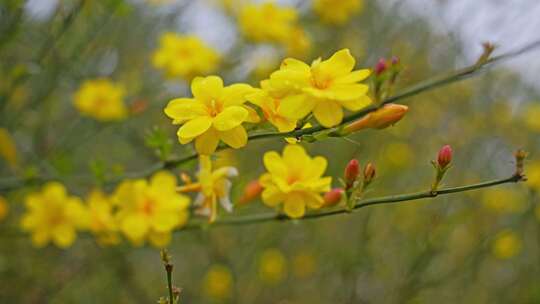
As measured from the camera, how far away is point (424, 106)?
4.32 m

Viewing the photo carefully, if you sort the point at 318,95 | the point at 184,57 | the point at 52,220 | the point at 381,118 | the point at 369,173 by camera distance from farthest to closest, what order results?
the point at 184,57, the point at 52,220, the point at 369,173, the point at 381,118, the point at 318,95

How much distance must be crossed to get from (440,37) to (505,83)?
84cm

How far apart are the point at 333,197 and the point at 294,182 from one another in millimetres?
98

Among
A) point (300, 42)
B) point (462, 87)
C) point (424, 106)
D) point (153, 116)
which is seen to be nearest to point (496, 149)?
point (462, 87)

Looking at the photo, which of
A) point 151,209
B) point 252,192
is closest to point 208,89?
point 252,192

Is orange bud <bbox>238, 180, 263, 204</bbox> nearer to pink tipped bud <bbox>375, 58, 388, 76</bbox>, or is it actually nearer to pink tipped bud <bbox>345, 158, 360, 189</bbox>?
pink tipped bud <bbox>345, 158, 360, 189</bbox>

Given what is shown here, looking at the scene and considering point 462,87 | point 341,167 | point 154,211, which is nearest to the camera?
point 154,211

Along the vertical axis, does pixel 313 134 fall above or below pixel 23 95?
below

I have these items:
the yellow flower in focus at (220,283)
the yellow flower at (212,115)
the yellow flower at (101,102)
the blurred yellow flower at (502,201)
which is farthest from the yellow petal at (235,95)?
the blurred yellow flower at (502,201)

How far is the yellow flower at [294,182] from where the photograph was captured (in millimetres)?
1423

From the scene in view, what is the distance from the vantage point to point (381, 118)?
1.19 meters

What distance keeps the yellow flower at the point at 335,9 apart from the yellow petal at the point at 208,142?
2209 millimetres

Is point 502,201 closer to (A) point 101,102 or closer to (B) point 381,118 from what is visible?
(A) point 101,102

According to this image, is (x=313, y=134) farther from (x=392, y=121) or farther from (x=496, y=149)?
(x=496, y=149)
